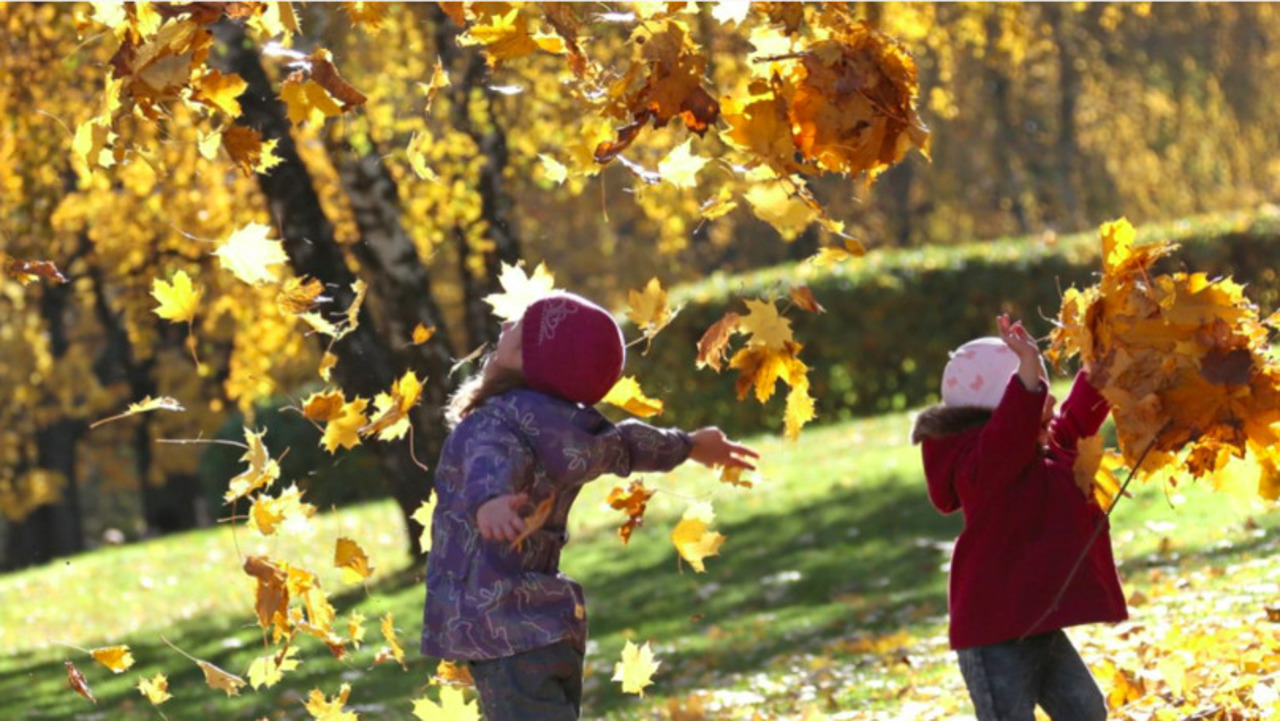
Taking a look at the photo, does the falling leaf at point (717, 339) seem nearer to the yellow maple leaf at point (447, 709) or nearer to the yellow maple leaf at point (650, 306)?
the yellow maple leaf at point (650, 306)

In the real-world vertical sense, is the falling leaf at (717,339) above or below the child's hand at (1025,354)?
below

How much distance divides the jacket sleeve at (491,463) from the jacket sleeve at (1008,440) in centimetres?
102

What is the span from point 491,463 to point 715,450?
601 millimetres

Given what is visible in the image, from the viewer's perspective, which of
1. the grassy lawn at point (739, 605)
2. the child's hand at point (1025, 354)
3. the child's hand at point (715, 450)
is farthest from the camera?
the grassy lawn at point (739, 605)

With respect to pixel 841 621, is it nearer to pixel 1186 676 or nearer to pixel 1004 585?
pixel 1186 676

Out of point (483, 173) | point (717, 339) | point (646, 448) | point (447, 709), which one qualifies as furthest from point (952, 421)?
point (483, 173)

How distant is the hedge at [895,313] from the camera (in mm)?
18672

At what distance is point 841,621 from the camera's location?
9.12m

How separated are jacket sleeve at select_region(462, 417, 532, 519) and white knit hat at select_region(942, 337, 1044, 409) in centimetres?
104

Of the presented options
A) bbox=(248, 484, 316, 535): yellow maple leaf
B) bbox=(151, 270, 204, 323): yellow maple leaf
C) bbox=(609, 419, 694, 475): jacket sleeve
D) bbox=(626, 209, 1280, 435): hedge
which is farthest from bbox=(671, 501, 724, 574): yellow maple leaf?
bbox=(626, 209, 1280, 435): hedge

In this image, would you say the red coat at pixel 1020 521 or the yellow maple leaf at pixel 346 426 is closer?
the red coat at pixel 1020 521

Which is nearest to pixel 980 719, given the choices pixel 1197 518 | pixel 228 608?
pixel 1197 518

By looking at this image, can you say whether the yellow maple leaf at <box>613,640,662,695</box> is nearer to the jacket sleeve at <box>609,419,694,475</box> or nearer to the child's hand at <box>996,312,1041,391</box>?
the jacket sleeve at <box>609,419,694,475</box>

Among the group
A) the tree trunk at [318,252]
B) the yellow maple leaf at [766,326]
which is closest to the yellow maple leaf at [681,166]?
the yellow maple leaf at [766,326]
